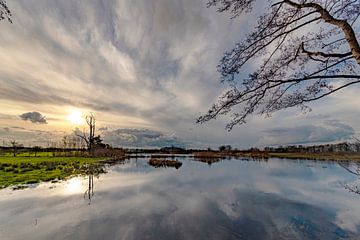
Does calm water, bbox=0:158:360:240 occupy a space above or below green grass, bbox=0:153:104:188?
below

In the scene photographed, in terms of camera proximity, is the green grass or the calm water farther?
the green grass

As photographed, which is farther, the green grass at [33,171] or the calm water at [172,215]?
the green grass at [33,171]

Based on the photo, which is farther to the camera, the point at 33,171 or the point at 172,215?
the point at 33,171

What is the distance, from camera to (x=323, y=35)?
431cm

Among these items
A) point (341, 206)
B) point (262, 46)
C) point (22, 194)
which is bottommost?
point (341, 206)

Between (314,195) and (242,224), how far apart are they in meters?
8.24

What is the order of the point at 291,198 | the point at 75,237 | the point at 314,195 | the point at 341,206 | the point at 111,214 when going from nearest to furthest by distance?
the point at 75,237
the point at 111,214
the point at 341,206
the point at 291,198
the point at 314,195

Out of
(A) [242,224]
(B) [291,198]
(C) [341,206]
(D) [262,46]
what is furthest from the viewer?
(B) [291,198]

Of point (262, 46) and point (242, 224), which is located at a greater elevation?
point (262, 46)

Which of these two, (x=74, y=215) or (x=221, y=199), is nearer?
(x=74, y=215)

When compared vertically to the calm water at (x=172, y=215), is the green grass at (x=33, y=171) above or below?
above

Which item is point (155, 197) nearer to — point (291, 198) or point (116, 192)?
point (116, 192)

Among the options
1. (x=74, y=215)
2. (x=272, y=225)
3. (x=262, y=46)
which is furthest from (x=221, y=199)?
(x=262, y=46)

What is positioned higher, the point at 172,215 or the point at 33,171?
the point at 33,171
